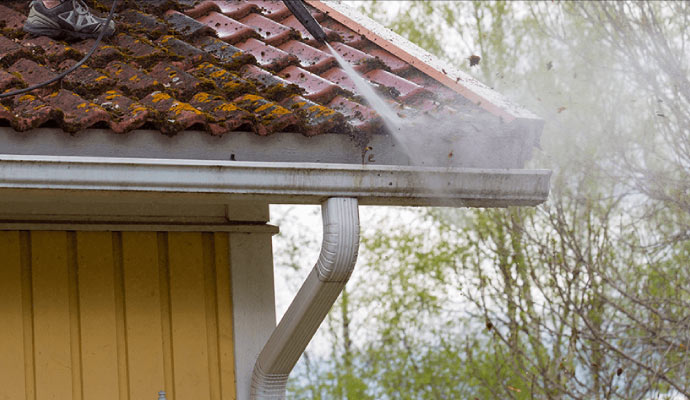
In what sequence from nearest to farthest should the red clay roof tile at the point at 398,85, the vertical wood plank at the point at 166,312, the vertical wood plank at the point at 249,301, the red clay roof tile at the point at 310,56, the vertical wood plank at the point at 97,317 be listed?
the vertical wood plank at the point at 97,317, the vertical wood plank at the point at 166,312, the vertical wood plank at the point at 249,301, the red clay roof tile at the point at 398,85, the red clay roof tile at the point at 310,56

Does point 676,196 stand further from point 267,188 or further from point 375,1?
point 375,1

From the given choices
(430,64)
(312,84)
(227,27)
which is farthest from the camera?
(227,27)

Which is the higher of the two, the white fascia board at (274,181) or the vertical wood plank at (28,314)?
the white fascia board at (274,181)

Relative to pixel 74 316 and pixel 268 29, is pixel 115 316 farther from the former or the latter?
pixel 268 29

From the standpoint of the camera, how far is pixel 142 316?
3.14m

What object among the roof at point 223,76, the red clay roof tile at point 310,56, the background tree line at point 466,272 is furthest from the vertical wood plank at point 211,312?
the background tree line at point 466,272

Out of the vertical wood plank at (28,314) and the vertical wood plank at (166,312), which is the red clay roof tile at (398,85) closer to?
the vertical wood plank at (166,312)

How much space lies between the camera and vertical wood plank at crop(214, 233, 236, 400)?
127 inches

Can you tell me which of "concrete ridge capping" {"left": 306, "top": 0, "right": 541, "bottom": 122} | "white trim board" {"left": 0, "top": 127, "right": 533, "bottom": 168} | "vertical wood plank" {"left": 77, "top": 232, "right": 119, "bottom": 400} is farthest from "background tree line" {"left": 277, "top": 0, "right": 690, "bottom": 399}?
"vertical wood plank" {"left": 77, "top": 232, "right": 119, "bottom": 400}

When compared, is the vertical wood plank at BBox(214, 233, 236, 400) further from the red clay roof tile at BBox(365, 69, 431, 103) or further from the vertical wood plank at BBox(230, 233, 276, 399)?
the red clay roof tile at BBox(365, 69, 431, 103)

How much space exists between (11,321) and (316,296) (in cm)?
99

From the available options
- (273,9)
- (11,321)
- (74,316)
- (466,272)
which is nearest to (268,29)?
(273,9)

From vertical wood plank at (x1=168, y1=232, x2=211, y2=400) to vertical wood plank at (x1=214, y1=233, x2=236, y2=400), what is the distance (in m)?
0.05

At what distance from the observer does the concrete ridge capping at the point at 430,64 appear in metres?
3.22
